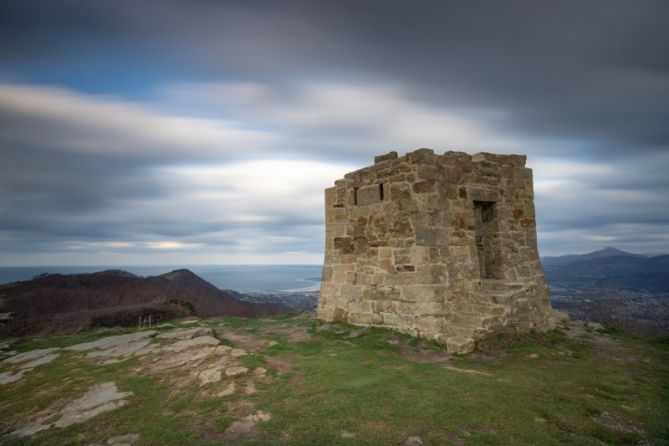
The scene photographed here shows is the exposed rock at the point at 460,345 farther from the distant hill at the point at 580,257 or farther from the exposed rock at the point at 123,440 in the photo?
the distant hill at the point at 580,257

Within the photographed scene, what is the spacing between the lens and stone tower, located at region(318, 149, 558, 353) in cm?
925

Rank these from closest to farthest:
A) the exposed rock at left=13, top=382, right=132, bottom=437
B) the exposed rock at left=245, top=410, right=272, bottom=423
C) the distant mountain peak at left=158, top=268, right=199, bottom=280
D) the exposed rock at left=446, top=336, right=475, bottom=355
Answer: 1. the exposed rock at left=245, top=410, right=272, bottom=423
2. the exposed rock at left=13, top=382, right=132, bottom=437
3. the exposed rock at left=446, top=336, right=475, bottom=355
4. the distant mountain peak at left=158, top=268, right=199, bottom=280

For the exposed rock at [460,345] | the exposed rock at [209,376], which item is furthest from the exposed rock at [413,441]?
the exposed rock at [460,345]

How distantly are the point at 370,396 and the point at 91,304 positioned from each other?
16296mm

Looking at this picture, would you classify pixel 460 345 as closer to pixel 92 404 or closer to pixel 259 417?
pixel 259 417

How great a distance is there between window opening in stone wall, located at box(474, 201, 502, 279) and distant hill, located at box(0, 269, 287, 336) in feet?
39.3

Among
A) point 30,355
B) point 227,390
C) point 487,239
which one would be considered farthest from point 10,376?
point 487,239

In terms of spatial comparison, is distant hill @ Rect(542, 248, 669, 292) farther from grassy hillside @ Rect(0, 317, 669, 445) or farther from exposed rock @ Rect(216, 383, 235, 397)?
exposed rock @ Rect(216, 383, 235, 397)

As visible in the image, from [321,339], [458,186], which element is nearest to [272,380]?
[321,339]

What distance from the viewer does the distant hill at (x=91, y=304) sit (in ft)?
43.0

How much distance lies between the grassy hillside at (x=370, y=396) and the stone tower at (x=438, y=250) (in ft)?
3.22

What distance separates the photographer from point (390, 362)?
7.40 meters

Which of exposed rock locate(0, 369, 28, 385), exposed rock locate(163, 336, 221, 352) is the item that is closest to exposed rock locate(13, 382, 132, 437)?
exposed rock locate(163, 336, 221, 352)

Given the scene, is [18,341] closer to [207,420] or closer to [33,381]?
[33,381]
